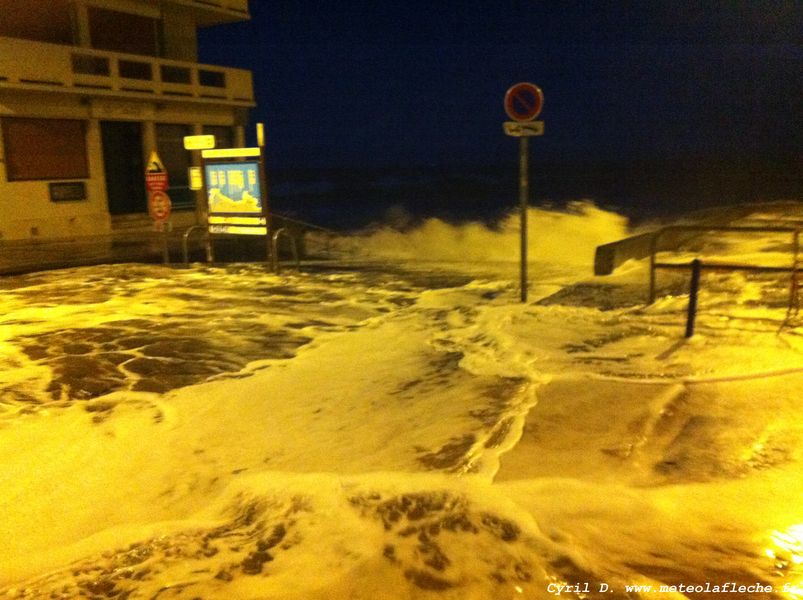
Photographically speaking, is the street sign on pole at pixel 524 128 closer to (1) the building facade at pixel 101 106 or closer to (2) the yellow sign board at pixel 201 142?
(2) the yellow sign board at pixel 201 142

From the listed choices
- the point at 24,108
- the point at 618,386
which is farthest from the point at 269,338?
the point at 24,108

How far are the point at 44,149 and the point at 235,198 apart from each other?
31.8ft

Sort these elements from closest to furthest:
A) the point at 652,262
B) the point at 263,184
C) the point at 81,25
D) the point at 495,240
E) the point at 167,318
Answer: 1. the point at 652,262
2. the point at 167,318
3. the point at 263,184
4. the point at 495,240
5. the point at 81,25

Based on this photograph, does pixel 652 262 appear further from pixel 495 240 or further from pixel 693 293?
pixel 495 240

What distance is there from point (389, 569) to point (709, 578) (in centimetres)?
153

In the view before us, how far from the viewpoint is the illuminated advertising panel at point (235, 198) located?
1345 centimetres

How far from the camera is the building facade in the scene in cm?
Answer: 1969

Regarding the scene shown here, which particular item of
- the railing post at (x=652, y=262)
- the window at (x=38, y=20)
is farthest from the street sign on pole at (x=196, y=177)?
the window at (x=38, y=20)

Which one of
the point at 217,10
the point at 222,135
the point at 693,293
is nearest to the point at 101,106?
the point at 222,135

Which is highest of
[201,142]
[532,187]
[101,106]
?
[101,106]

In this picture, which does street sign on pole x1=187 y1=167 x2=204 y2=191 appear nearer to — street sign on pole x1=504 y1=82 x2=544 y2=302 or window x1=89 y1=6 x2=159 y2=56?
street sign on pole x1=504 y1=82 x2=544 y2=302

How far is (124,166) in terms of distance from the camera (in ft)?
76.6

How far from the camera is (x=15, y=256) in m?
16.2

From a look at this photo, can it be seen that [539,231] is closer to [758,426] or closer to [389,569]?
[758,426]
